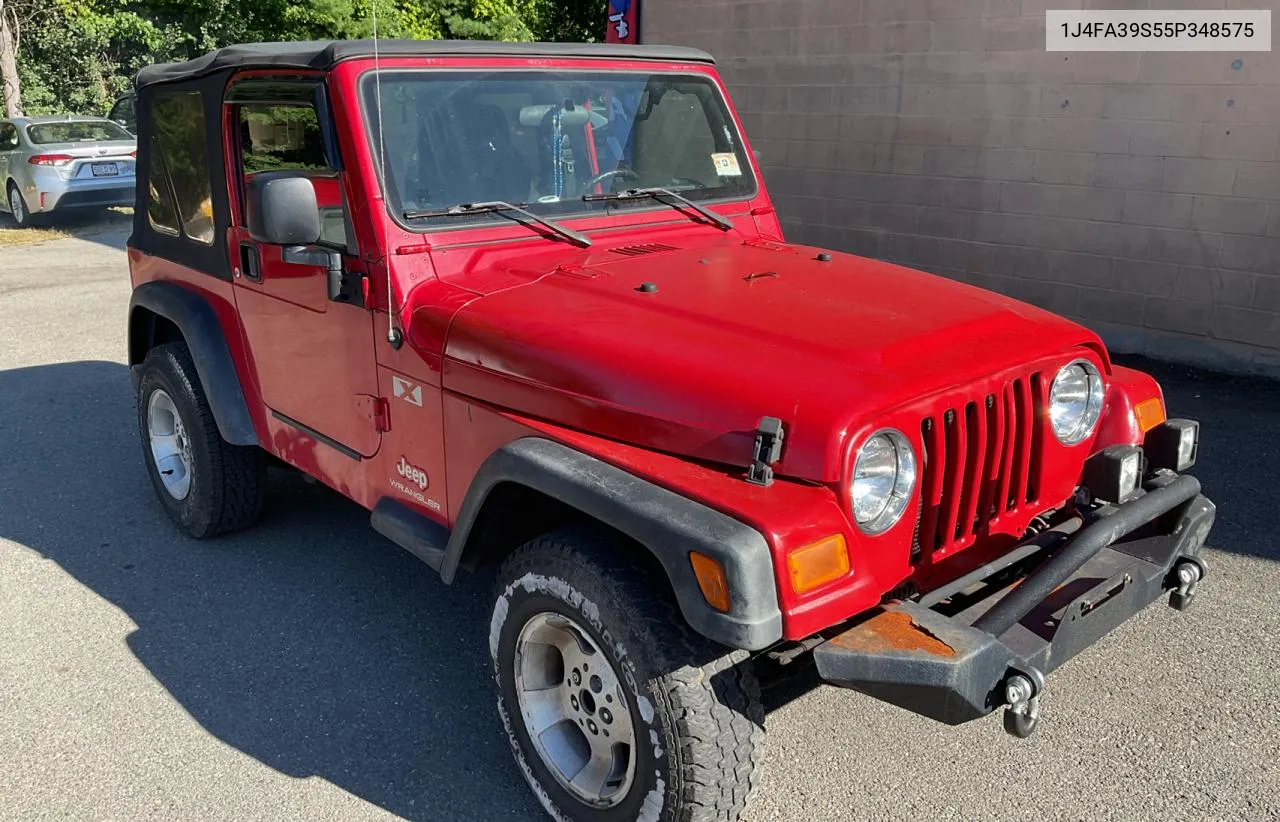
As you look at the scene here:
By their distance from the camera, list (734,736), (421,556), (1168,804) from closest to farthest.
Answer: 1. (734,736)
2. (1168,804)
3. (421,556)

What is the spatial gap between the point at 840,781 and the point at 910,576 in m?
0.76

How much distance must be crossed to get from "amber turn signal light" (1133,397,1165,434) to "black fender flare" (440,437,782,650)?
1512mm

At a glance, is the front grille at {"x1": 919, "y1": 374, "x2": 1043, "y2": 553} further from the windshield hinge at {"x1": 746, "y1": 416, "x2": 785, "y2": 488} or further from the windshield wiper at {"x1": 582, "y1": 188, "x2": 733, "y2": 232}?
the windshield wiper at {"x1": 582, "y1": 188, "x2": 733, "y2": 232}

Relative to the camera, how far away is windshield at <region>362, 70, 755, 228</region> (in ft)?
10.4

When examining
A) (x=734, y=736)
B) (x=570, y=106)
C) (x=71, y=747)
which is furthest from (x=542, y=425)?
(x=71, y=747)

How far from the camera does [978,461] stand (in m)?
2.59

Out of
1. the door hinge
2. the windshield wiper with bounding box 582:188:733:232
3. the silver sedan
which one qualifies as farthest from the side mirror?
the silver sedan

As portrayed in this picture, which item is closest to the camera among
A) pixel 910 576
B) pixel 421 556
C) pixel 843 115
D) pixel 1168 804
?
pixel 910 576

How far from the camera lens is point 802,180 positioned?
28.3 feet

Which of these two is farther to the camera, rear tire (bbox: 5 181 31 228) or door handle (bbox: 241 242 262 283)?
rear tire (bbox: 5 181 31 228)

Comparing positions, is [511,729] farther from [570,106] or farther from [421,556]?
[570,106]

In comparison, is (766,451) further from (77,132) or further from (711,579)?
(77,132)

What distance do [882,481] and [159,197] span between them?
3.43 meters

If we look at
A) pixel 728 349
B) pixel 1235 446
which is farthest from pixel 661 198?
pixel 1235 446
